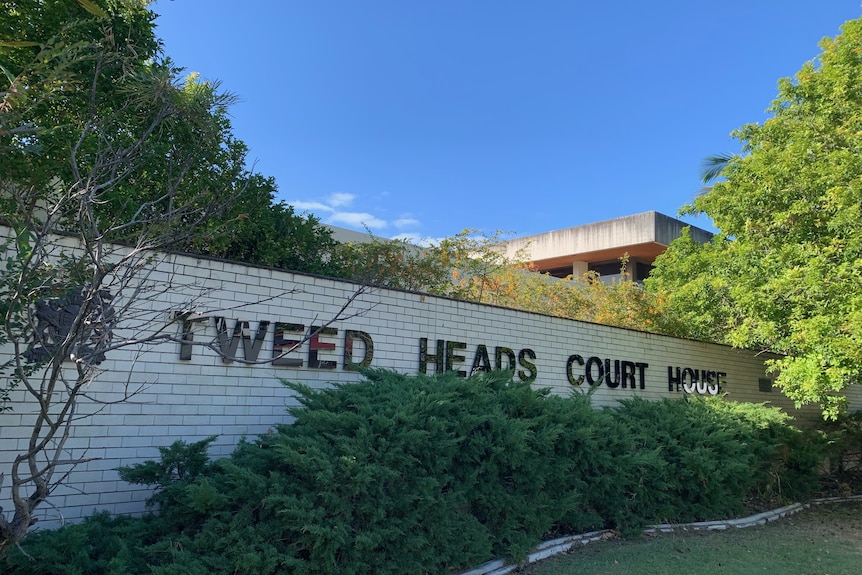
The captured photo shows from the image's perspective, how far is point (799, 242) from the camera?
922 centimetres

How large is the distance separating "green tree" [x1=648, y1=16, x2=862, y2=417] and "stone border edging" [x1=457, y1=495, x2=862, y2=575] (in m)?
1.78

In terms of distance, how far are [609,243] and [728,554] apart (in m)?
20.7

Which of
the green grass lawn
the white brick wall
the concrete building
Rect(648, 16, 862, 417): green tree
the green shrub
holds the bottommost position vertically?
the green grass lawn

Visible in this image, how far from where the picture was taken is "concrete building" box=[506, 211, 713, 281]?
24656 mm

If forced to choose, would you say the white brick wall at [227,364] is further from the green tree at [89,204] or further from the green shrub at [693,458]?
the green shrub at [693,458]

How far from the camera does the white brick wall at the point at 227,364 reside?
4.91 metres

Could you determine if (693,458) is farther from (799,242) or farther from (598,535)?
(799,242)

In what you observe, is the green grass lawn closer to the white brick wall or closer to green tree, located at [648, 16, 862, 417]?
green tree, located at [648, 16, 862, 417]

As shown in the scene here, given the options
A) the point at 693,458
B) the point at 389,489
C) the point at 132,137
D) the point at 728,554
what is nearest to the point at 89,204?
the point at 389,489

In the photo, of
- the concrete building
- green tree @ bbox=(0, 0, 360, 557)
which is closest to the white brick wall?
green tree @ bbox=(0, 0, 360, 557)

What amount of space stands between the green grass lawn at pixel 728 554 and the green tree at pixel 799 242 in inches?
82.7

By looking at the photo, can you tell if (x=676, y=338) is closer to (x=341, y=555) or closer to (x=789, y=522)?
(x=789, y=522)

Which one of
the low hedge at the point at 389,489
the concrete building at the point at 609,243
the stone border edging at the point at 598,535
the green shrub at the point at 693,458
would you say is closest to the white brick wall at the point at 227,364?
the low hedge at the point at 389,489

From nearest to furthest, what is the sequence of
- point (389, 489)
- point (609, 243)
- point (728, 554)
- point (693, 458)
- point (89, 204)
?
1. point (89, 204)
2. point (389, 489)
3. point (728, 554)
4. point (693, 458)
5. point (609, 243)
